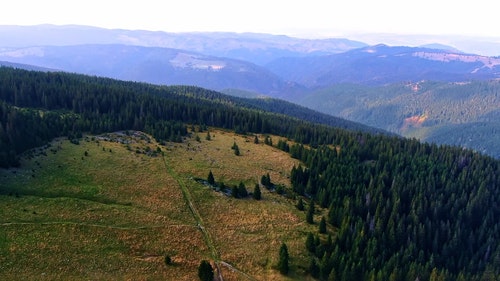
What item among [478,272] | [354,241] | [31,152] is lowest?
[478,272]

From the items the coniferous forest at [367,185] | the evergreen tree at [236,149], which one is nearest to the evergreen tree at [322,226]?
the coniferous forest at [367,185]

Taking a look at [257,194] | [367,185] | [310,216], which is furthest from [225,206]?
[367,185]

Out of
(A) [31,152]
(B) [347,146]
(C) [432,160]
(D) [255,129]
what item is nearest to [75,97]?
(A) [31,152]

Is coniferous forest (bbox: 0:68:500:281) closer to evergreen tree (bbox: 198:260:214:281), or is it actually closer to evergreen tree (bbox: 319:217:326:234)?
evergreen tree (bbox: 319:217:326:234)

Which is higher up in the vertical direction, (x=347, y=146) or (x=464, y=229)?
(x=347, y=146)

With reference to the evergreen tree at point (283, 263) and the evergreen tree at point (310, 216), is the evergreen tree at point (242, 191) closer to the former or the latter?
the evergreen tree at point (310, 216)

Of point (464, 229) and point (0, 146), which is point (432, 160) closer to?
point (464, 229)
